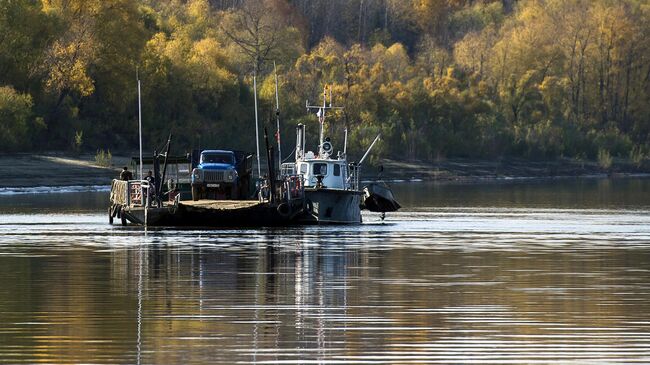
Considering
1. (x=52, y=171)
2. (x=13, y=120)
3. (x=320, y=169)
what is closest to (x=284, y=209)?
(x=320, y=169)

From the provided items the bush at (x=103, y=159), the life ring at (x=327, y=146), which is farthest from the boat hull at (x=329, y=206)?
the bush at (x=103, y=159)

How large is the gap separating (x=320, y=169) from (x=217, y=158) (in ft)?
12.9

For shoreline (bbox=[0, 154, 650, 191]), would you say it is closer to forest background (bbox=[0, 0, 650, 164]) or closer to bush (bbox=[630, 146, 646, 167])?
bush (bbox=[630, 146, 646, 167])

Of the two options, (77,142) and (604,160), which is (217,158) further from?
(604,160)

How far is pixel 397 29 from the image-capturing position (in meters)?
190

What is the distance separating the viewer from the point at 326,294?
32.9m

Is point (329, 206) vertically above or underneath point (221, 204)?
underneath

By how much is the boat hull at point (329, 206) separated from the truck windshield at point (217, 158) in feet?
13.1

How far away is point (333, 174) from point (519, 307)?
3433cm

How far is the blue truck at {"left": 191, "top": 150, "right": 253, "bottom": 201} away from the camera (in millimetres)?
62938

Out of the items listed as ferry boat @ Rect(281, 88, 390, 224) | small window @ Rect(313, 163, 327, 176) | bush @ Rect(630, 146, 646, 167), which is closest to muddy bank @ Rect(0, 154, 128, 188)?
ferry boat @ Rect(281, 88, 390, 224)

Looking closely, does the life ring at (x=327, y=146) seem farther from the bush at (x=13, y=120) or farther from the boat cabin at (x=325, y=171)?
the bush at (x=13, y=120)

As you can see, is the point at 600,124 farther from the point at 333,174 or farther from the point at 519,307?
the point at 519,307

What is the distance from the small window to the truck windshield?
3163 millimetres
